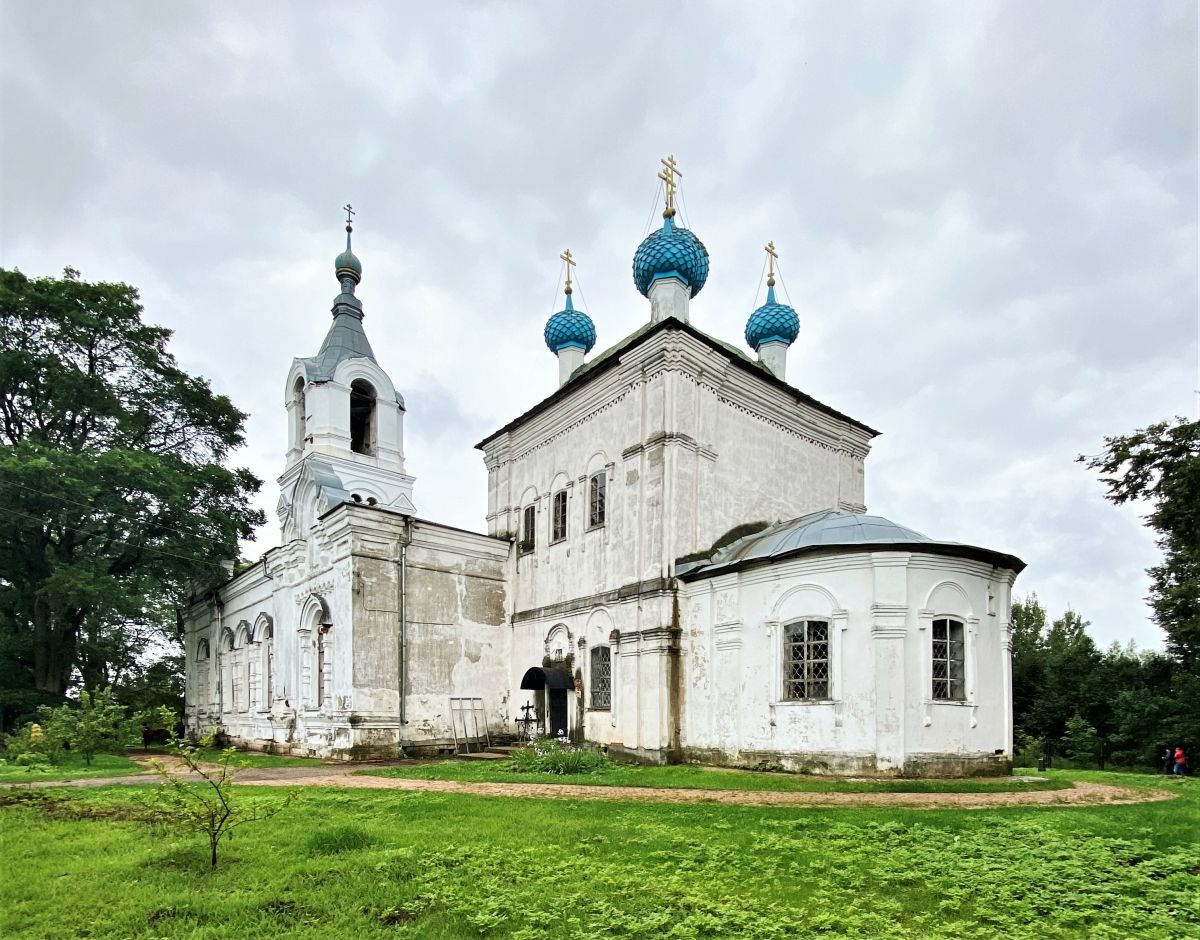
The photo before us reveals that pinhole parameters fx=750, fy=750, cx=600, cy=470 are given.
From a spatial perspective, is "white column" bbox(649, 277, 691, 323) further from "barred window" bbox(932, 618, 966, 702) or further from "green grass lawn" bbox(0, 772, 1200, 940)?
"green grass lawn" bbox(0, 772, 1200, 940)

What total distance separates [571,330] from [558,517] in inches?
228

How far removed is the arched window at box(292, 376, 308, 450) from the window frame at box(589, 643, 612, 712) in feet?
39.7

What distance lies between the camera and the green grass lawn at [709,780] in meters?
10.2

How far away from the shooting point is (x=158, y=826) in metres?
6.85

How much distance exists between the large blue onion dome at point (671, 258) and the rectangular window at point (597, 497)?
460 centimetres

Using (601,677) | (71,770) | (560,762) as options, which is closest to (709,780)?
(560,762)

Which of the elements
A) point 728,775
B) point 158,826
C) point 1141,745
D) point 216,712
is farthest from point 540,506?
point 1141,745

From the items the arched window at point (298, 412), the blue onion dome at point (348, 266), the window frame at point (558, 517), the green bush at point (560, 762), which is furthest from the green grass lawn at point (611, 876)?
the blue onion dome at point (348, 266)

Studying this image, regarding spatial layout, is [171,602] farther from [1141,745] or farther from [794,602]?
[1141,745]

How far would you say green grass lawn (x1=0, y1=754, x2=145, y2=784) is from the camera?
10.8 metres

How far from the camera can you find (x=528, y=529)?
18.9m

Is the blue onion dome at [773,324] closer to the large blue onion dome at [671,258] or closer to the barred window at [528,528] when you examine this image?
the large blue onion dome at [671,258]

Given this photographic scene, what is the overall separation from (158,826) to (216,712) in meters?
19.8

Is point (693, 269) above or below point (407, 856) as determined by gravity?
above
